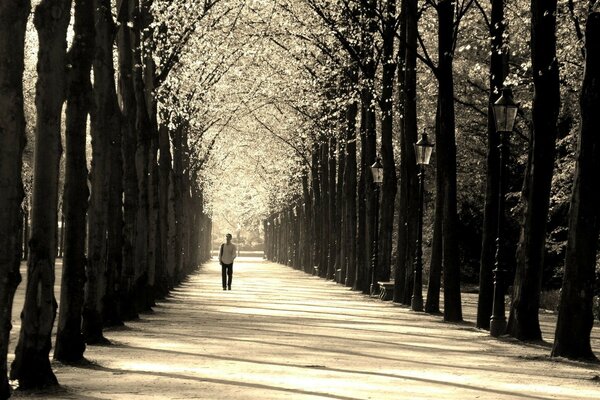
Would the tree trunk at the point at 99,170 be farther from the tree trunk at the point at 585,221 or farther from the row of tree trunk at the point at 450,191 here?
the tree trunk at the point at 585,221

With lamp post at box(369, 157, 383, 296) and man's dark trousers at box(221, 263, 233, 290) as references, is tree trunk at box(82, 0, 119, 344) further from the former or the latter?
man's dark trousers at box(221, 263, 233, 290)

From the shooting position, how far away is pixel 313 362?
16.9m

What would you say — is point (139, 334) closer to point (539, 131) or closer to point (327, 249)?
point (539, 131)

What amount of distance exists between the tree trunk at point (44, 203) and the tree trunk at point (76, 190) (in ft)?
6.38

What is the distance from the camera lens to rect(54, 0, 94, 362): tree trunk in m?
15.9

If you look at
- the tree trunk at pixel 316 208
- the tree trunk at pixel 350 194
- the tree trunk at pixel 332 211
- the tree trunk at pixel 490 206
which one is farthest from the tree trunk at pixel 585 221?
the tree trunk at pixel 316 208

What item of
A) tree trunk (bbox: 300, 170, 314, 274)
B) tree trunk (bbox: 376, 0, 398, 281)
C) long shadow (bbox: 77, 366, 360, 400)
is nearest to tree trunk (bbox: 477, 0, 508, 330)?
tree trunk (bbox: 376, 0, 398, 281)

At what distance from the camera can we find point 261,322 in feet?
86.5

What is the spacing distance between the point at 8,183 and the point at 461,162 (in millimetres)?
37743

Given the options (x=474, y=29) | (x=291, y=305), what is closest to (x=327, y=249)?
(x=474, y=29)

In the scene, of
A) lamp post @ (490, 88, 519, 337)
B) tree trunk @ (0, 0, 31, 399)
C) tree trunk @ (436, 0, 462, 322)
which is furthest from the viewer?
tree trunk @ (436, 0, 462, 322)

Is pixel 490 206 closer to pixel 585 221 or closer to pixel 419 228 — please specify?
pixel 585 221

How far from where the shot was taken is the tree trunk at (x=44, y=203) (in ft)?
44.0

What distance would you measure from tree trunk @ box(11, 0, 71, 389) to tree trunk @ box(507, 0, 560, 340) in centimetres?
958
